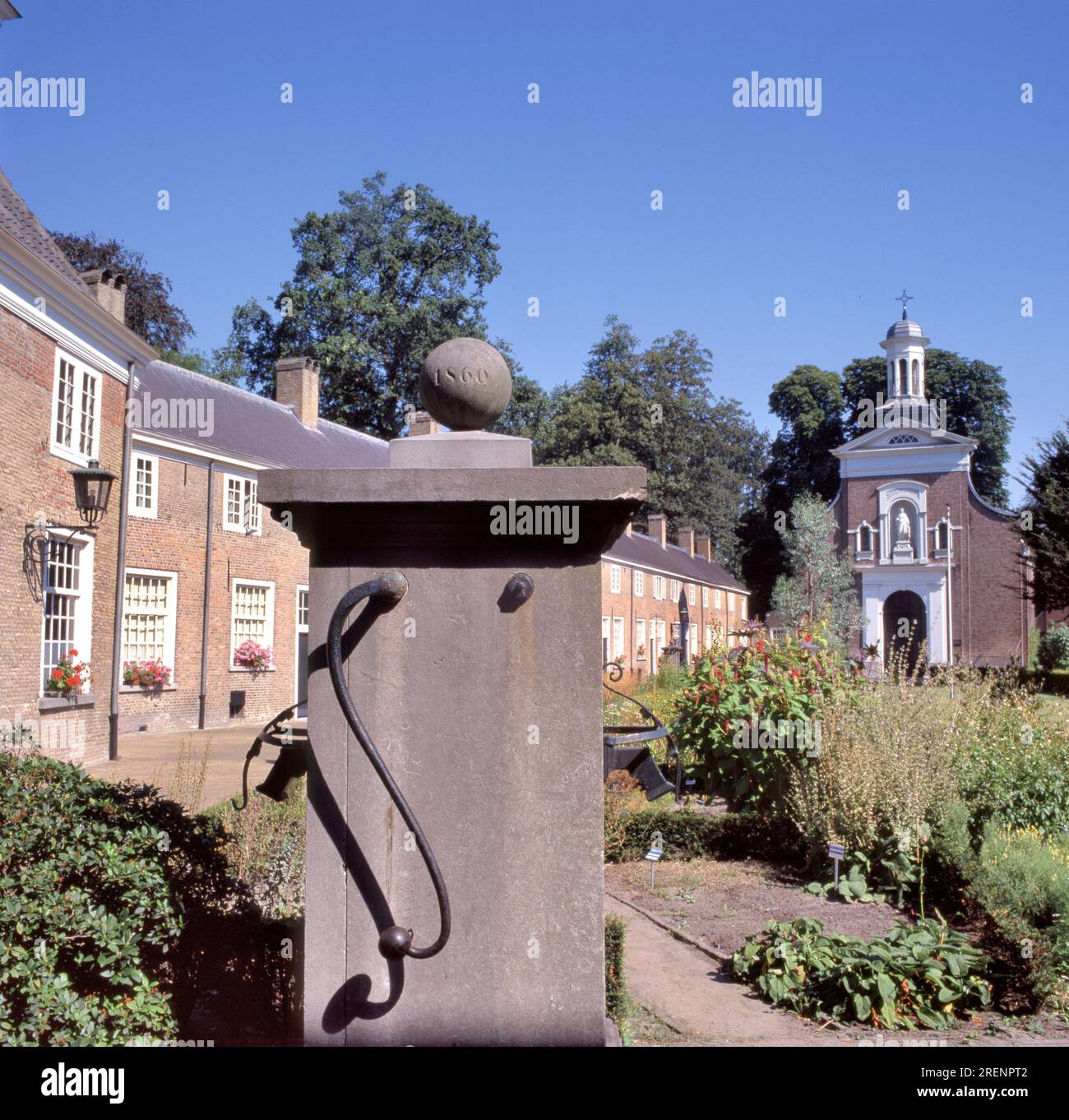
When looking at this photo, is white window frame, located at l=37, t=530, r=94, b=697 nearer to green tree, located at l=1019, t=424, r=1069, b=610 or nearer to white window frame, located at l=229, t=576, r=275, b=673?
white window frame, located at l=229, t=576, r=275, b=673

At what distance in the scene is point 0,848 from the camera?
11.3 feet

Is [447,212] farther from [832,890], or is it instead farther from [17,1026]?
[17,1026]

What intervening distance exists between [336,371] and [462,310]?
643cm

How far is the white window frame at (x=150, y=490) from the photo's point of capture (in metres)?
19.8

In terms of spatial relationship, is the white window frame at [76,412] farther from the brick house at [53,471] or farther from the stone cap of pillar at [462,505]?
the stone cap of pillar at [462,505]

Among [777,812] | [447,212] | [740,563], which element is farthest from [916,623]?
[777,812]

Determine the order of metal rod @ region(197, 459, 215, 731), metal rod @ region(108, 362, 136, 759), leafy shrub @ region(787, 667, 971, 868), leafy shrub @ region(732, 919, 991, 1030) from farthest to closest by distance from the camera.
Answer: metal rod @ region(197, 459, 215, 731) < metal rod @ region(108, 362, 136, 759) < leafy shrub @ region(787, 667, 971, 868) < leafy shrub @ region(732, 919, 991, 1030)

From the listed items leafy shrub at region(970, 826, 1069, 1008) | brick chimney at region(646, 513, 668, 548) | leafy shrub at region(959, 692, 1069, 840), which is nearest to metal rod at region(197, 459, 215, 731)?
leafy shrub at region(959, 692, 1069, 840)

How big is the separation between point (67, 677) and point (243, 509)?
9.24 m

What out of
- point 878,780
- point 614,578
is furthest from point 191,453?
point 614,578

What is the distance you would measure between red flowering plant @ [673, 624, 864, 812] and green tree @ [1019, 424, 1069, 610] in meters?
21.9

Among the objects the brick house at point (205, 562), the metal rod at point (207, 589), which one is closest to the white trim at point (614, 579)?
the brick house at point (205, 562)

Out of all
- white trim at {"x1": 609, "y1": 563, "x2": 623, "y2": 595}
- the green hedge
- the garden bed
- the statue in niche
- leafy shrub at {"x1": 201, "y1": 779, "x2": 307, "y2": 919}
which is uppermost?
the statue in niche

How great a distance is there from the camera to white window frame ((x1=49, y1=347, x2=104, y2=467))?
554 inches
